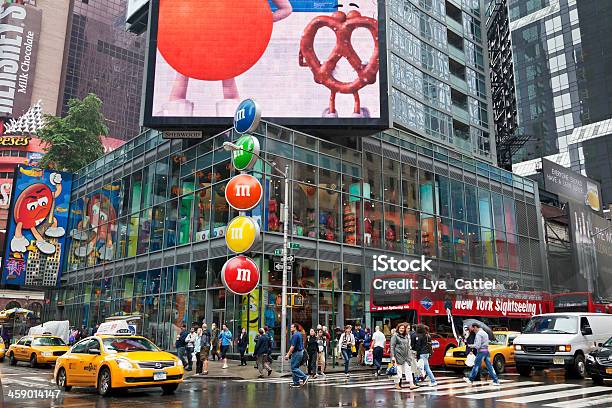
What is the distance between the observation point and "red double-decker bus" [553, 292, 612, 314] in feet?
96.4

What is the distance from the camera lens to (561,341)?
58.6 ft

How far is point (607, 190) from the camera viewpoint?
8962 centimetres

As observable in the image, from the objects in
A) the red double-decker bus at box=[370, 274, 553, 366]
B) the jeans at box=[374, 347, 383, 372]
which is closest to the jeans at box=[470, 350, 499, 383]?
the jeans at box=[374, 347, 383, 372]

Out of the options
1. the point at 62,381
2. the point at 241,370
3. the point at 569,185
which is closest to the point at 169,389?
the point at 62,381

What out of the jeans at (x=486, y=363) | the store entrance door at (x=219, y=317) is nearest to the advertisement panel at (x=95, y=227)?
the store entrance door at (x=219, y=317)

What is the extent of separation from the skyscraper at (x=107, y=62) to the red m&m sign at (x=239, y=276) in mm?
104813

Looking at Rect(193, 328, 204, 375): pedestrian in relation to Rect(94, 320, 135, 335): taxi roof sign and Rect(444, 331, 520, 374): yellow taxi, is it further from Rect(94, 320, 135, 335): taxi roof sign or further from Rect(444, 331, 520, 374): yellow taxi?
Rect(444, 331, 520, 374): yellow taxi

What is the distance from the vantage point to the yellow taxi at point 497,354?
20.7 metres

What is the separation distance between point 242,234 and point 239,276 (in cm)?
200

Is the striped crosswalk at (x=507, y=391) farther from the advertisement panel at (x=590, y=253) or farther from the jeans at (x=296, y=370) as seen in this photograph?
the advertisement panel at (x=590, y=253)

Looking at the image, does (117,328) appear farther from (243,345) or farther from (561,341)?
(561,341)

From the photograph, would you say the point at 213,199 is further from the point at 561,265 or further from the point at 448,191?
the point at 561,265

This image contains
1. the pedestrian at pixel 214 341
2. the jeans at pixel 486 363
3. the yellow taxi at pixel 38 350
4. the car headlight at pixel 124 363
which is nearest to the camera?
the car headlight at pixel 124 363

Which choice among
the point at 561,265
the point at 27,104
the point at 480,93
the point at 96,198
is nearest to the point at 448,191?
the point at 561,265
